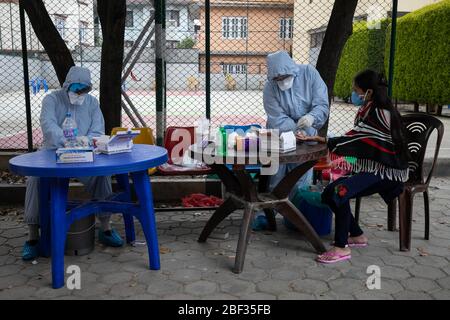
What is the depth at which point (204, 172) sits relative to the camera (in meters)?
4.33

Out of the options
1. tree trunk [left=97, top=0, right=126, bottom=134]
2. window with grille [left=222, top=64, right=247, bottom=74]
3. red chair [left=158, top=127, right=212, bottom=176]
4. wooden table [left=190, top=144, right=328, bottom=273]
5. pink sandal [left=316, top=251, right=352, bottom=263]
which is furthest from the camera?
window with grille [left=222, top=64, right=247, bottom=74]

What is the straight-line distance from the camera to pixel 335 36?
5.04 m

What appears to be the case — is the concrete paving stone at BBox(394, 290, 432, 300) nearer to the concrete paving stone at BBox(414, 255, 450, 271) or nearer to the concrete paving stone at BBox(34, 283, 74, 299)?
the concrete paving stone at BBox(414, 255, 450, 271)

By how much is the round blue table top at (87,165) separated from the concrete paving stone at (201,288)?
84 cm

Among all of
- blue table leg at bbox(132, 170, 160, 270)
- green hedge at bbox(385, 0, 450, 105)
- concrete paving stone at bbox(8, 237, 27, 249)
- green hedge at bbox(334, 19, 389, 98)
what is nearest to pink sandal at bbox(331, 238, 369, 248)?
blue table leg at bbox(132, 170, 160, 270)

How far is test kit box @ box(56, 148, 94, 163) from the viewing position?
117 inches

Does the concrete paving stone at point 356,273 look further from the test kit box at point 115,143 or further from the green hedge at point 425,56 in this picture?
the green hedge at point 425,56

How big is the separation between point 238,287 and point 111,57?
307cm

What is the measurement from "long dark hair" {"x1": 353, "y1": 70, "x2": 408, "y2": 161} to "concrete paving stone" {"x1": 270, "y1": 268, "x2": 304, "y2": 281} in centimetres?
113

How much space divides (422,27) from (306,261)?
1103 cm

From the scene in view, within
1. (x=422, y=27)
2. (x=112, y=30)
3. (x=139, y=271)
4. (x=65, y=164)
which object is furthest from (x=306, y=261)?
(x=422, y=27)

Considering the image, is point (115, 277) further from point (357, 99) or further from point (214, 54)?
point (214, 54)

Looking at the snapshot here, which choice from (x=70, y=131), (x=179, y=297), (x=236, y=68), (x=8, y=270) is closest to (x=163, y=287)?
(x=179, y=297)

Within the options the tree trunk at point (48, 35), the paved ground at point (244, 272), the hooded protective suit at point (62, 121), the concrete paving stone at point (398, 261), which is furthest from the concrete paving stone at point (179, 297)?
the tree trunk at point (48, 35)
